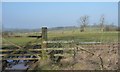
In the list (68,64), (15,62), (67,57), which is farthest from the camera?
(15,62)

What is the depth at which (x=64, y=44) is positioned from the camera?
12.0 meters

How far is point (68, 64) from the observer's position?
10.5 m

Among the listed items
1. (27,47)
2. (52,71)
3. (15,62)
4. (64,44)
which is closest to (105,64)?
(52,71)

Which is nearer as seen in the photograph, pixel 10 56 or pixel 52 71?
pixel 52 71

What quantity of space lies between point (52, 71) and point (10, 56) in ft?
9.15

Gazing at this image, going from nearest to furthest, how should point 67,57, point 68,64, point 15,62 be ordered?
point 68,64 < point 67,57 < point 15,62

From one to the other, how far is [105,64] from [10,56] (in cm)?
437

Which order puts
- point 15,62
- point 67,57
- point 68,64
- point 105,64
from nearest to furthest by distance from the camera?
point 105,64
point 68,64
point 67,57
point 15,62

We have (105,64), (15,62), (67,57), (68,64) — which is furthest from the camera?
(15,62)

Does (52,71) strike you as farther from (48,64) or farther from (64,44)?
(64,44)

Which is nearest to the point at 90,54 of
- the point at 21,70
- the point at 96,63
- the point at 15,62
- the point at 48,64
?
the point at 96,63

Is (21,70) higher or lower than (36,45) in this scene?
lower

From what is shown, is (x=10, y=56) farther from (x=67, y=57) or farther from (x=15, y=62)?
(x=67, y=57)

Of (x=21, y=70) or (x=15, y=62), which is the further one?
(x=15, y=62)
